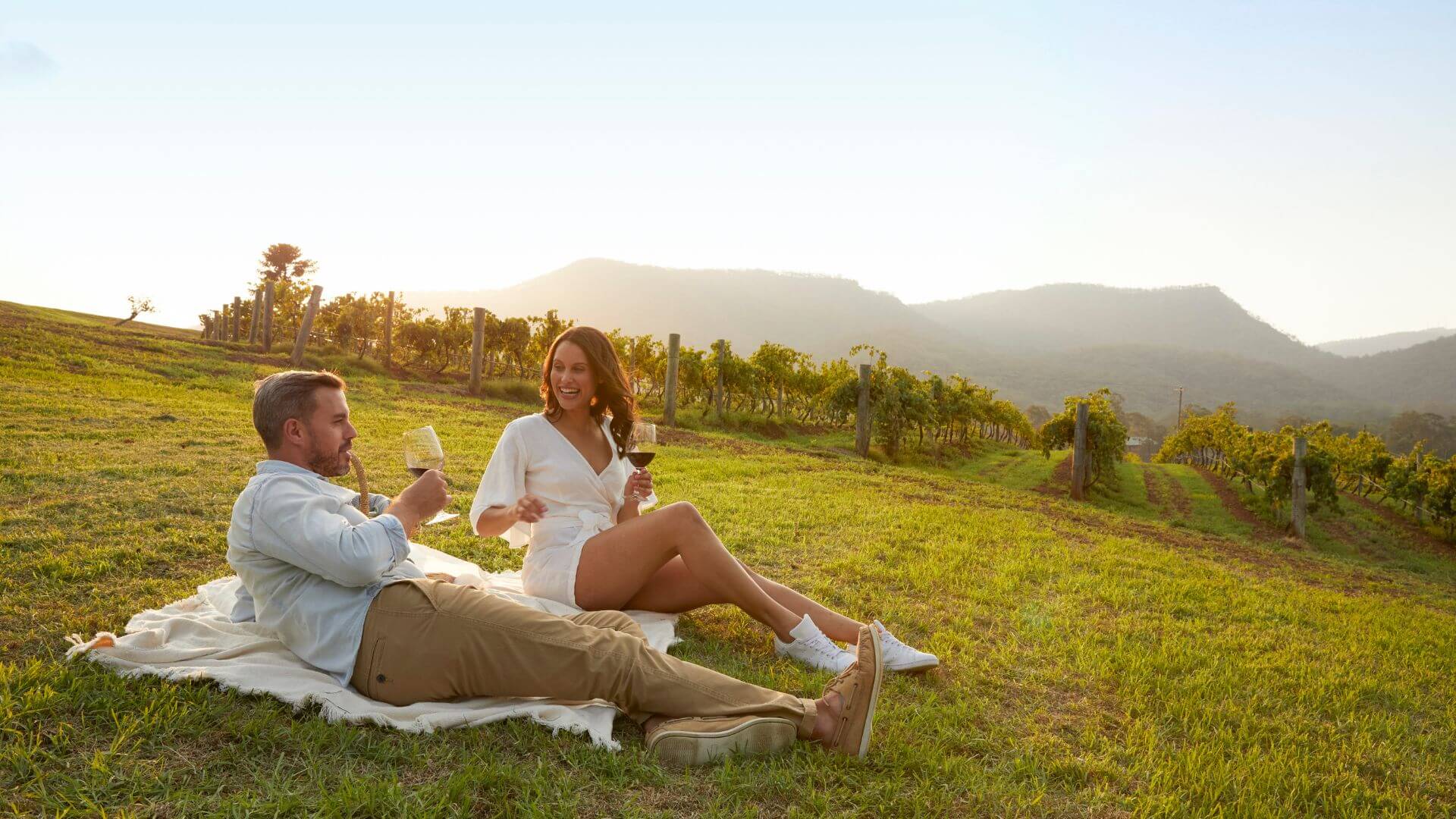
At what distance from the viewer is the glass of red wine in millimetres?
3312

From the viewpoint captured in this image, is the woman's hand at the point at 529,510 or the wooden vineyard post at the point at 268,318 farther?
the wooden vineyard post at the point at 268,318

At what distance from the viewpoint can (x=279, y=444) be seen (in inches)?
96.6

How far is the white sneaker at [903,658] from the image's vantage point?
3361 millimetres

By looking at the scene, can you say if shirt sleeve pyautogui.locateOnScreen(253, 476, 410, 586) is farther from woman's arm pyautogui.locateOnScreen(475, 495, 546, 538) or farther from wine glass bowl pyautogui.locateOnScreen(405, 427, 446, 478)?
woman's arm pyautogui.locateOnScreen(475, 495, 546, 538)

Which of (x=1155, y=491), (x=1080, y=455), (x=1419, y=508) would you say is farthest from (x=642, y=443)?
(x=1419, y=508)

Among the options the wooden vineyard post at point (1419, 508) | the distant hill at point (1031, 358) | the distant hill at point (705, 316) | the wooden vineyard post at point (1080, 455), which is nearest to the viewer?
the wooden vineyard post at point (1080, 455)

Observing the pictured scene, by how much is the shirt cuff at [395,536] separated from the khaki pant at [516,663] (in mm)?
190

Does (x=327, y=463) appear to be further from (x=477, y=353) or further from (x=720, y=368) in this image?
(x=720, y=368)

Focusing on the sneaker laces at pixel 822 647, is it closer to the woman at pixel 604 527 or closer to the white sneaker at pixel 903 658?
the woman at pixel 604 527

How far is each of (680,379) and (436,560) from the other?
18.5 metres

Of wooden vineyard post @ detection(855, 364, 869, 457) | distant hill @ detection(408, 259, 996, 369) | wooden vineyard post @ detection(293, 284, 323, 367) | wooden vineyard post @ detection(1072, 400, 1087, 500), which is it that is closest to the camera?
wooden vineyard post @ detection(1072, 400, 1087, 500)

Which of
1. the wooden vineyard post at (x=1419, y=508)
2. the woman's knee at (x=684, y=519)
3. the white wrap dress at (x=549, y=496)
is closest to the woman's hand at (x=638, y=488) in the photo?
the white wrap dress at (x=549, y=496)

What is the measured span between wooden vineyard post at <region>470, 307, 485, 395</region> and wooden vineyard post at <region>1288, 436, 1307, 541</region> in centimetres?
1791

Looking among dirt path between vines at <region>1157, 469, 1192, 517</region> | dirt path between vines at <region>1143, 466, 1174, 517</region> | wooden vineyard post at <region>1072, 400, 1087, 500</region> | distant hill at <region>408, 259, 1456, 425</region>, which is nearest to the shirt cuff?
wooden vineyard post at <region>1072, 400, 1087, 500</region>
